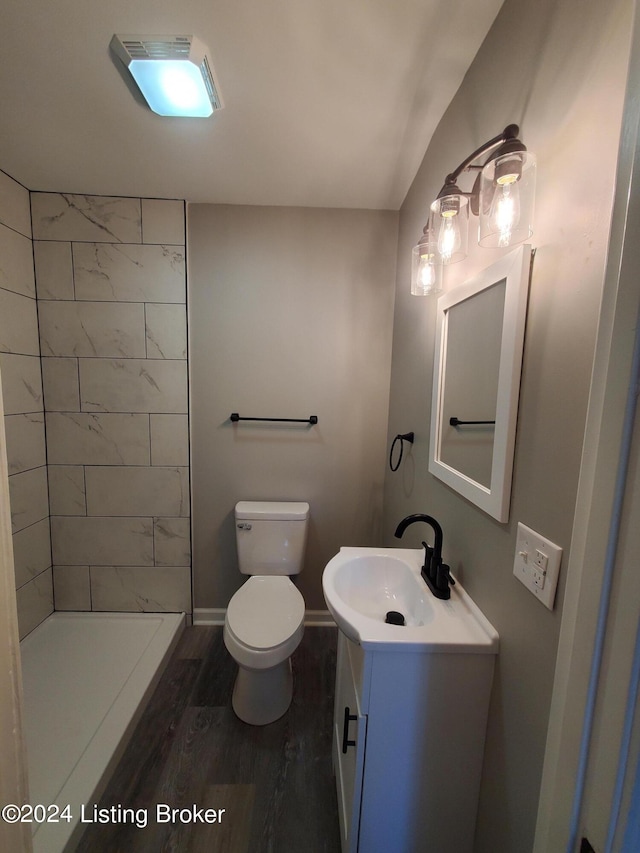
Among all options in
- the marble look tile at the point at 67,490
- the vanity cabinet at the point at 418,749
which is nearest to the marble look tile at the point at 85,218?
the marble look tile at the point at 67,490

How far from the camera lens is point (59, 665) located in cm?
160

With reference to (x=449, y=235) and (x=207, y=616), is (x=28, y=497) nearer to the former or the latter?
(x=207, y=616)

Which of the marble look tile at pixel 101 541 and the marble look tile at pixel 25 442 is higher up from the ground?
the marble look tile at pixel 25 442

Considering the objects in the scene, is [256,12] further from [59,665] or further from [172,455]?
[59,665]

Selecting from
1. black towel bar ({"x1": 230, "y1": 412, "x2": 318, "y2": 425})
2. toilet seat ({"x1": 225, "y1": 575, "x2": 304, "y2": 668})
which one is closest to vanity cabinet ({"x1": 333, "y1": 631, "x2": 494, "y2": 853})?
toilet seat ({"x1": 225, "y1": 575, "x2": 304, "y2": 668})

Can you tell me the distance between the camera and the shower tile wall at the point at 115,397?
172 centimetres

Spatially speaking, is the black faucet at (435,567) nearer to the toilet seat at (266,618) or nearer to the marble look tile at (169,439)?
the toilet seat at (266,618)

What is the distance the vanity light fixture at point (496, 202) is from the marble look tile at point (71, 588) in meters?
2.47

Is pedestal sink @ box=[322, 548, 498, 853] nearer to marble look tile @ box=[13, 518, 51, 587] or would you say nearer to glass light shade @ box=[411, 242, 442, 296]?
glass light shade @ box=[411, 242, 442, 296]

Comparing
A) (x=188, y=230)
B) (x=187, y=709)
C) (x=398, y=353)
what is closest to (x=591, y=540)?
(x=398, y=353)

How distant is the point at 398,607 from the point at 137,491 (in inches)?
62.1

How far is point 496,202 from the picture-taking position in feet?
2.23

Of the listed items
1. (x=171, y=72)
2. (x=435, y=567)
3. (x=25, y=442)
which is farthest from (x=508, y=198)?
(x=25, y=442)

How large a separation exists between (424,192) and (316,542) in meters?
1.85
